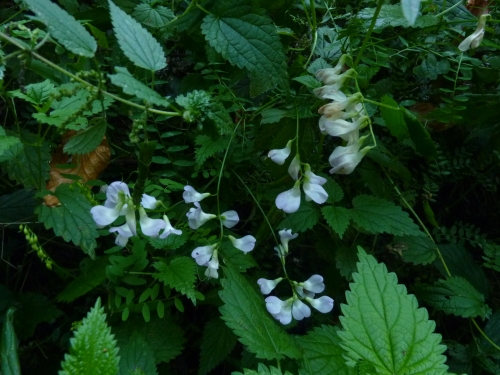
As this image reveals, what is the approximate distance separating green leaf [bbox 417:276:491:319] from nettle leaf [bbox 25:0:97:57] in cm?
94

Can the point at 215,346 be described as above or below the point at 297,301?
below

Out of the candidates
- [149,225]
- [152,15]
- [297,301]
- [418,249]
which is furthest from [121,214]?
[418,249]

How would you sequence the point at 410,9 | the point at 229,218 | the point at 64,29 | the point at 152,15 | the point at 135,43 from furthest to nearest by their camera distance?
the point at 152,15
the point at 229,218
the point at 135,43
the point at 64,29
the point at 410,9

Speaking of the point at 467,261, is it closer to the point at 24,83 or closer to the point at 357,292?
the point at 357,292

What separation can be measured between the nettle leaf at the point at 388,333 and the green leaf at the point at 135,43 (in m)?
0.49

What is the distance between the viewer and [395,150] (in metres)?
1.36

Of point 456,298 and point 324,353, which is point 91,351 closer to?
point 324,353

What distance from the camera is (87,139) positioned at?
0.96m

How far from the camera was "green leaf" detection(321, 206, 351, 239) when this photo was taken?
3.43 ft

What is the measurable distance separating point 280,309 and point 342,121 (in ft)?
1.27

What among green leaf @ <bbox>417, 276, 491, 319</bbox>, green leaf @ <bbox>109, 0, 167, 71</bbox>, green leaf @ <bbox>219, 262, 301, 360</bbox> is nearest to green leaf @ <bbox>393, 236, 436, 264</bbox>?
green leaf @ <bbox>417, 276, 491, 319</bbox>

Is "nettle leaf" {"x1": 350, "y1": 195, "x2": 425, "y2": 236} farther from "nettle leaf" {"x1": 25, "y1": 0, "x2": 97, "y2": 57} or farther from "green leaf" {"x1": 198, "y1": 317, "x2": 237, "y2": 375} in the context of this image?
"nettle leaf" {"x1": 25, "y1": 0, "x2": 97, "y2": 57}

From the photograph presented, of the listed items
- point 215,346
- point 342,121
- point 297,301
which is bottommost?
point 215,346

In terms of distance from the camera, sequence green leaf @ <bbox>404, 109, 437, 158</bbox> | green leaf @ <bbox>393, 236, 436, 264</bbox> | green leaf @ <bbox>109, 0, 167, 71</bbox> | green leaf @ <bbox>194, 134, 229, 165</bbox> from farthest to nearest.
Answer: green leaf @ <bbox>393, 236, 436, 264</bbox>
green leaf @ <bbox>194, 134, 229, 165</bbox>
green leaf @ <bbox>404, 109, 437, 158</bbox>
green leaf @ <bbox>109, 0, 167, 71</bbox>
